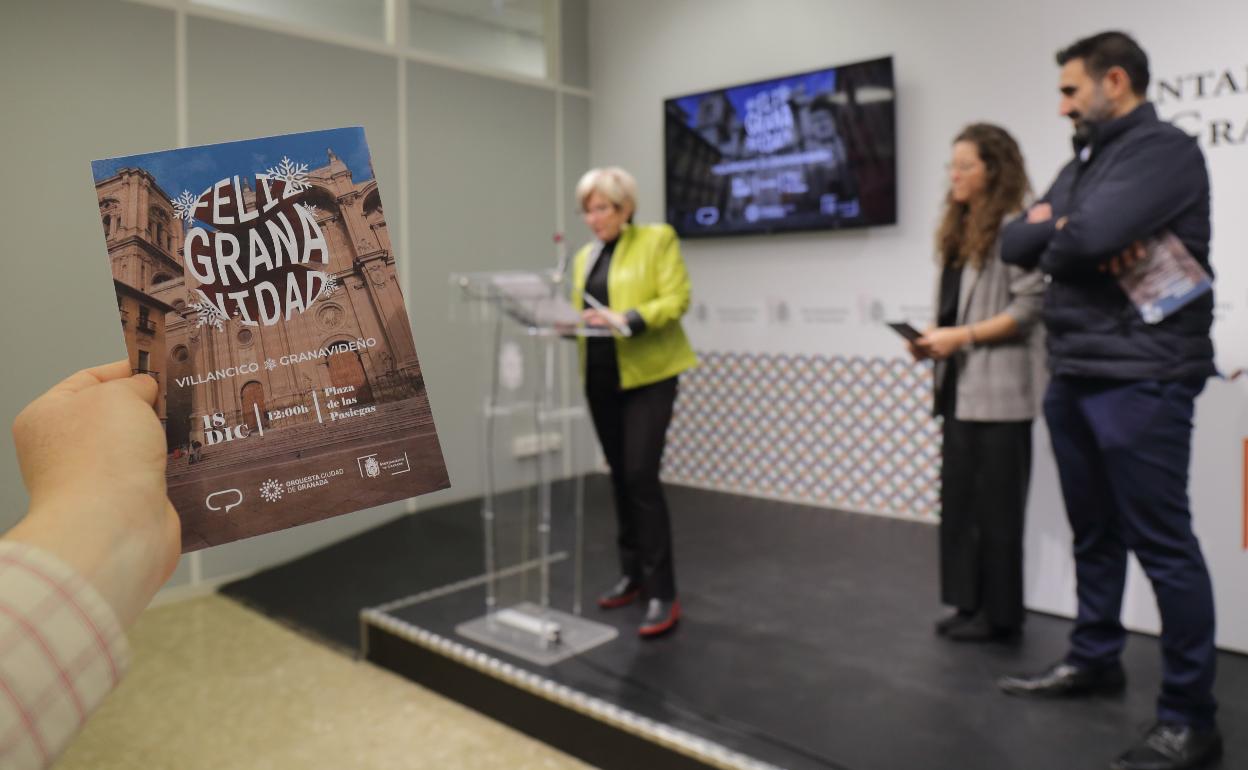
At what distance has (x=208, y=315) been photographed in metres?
0.54

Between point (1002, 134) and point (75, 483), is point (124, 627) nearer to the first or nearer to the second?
point (75, 483)

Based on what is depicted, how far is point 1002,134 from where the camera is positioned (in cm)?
251

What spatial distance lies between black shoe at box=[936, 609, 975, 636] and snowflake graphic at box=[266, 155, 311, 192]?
2537mm

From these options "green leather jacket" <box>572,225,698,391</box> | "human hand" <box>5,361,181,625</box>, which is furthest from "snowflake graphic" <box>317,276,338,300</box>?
"green leather jacket" <box>572,225,698,391</box>

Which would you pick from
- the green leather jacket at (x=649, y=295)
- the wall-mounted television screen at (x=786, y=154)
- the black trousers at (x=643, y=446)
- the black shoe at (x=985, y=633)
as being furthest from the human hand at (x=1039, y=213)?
the wall-mounted television screen at (x=786, y=154)

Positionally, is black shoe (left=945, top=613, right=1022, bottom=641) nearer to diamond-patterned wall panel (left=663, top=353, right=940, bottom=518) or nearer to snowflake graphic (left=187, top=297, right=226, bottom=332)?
diamond-patterned wall panel (left=663, top=353, right=940, bottom=518)

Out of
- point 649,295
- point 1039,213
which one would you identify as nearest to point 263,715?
point 649,295

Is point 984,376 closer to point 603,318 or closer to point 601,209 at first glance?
point 603,318

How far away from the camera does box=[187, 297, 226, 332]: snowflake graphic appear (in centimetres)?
54

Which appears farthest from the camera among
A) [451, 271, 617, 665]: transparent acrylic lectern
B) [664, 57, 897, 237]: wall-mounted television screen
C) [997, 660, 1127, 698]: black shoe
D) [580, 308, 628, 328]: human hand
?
[664, 57, 897, 237]: wall-mounted television screen

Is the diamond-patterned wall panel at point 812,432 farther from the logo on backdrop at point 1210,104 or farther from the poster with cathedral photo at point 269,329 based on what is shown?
the poster with cathedral photo at point 269,329

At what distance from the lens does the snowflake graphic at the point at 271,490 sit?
54cm

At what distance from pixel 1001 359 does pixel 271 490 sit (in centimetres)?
231

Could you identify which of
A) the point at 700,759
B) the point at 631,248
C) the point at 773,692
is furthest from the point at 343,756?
the point at 631,248
